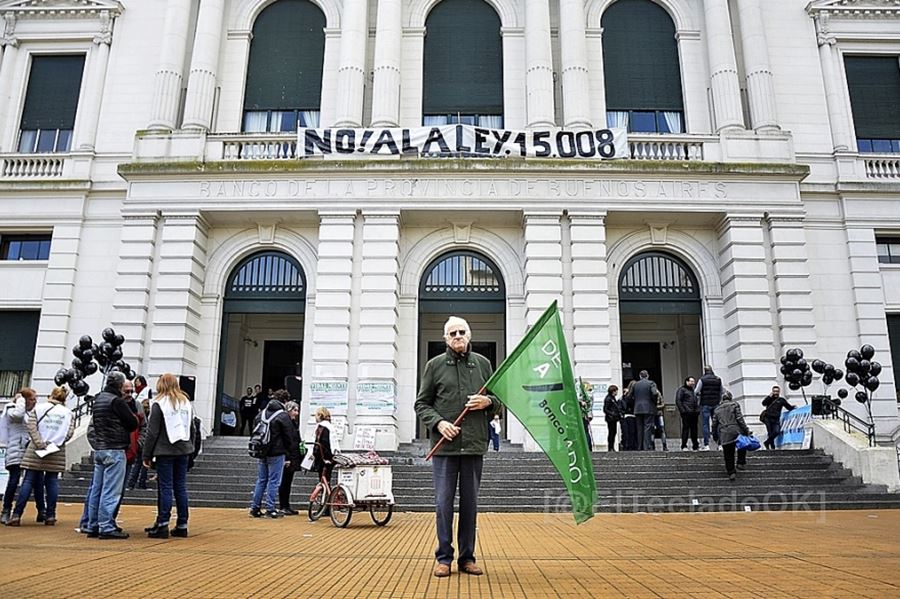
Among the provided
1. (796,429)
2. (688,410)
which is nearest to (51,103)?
(688,410)

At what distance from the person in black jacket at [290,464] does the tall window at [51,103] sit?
16.7m

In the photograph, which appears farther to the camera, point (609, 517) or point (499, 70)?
point (499, 70)

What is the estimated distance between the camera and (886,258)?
23141mm

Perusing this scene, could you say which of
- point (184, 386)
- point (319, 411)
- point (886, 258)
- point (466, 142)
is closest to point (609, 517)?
point (319, 411)

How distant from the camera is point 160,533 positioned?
8.98 meters

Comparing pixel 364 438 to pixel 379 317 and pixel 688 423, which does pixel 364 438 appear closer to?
pixel 379 317

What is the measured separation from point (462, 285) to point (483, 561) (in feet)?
51.7

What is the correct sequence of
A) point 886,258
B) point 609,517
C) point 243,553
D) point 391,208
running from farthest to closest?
point 886,258 → point 391,208 → point 609,517 → point 243,553

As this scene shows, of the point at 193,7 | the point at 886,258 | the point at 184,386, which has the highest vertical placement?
the point at 193,7

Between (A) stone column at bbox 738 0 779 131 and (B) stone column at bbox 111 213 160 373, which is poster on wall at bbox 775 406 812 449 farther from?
(B) stone column at bbox 111 213 160 373

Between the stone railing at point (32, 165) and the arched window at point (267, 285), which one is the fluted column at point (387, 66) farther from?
the stone railing at point (32, 165)

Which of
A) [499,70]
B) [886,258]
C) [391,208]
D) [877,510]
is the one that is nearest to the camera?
[877,510]

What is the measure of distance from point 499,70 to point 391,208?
6.88m

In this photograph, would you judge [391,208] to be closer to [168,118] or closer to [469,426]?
[168,118]
